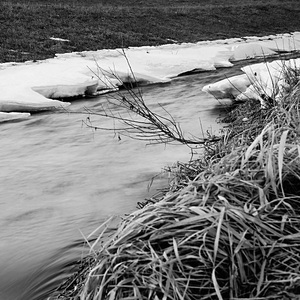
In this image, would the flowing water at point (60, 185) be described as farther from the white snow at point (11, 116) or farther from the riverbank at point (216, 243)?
the riverbank at point (216, 243)

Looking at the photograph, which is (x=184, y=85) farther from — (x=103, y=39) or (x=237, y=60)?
Result: (x=103, y=39)

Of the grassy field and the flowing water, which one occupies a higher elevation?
the grassy field

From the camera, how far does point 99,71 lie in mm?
13812

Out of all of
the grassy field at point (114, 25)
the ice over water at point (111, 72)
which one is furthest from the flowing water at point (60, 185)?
the grassy field at point (114, 25)

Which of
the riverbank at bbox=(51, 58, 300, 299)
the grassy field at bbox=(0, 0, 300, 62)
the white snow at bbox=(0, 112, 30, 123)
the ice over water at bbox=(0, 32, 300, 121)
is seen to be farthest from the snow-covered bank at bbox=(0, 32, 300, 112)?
the riverbank at bbox=(51, 58, 300, 299)

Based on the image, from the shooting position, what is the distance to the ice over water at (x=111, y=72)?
10.5 m

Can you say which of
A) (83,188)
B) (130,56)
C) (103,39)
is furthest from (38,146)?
(103,39)

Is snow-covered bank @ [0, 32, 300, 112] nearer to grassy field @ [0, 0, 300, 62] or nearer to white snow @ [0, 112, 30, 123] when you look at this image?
white snow @ [0, 112, 30, 123]

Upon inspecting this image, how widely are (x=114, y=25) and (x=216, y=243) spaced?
22147 mm

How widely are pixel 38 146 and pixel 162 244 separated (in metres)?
6.16

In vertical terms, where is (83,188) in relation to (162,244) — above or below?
below

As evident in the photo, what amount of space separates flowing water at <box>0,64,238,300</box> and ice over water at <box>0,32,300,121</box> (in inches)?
20.5

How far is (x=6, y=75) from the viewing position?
12.7m

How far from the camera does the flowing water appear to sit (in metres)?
4.51
